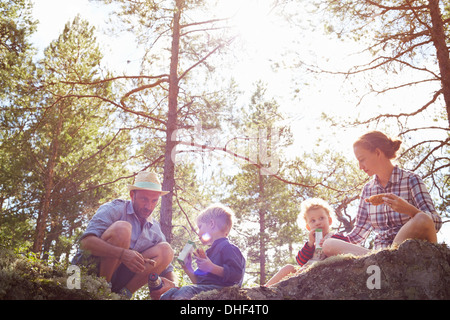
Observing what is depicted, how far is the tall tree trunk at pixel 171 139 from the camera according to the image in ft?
21.6

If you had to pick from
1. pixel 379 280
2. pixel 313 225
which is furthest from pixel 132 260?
pixel 379 280

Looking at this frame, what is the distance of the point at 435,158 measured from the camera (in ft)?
22.0

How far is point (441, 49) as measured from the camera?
593 cm

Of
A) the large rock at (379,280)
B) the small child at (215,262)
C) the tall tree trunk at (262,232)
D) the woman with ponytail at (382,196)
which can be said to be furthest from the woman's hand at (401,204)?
the tall tree trunk at (262,232)

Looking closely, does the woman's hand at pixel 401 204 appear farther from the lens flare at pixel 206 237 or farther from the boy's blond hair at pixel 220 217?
the lens flare at pixel 206 237

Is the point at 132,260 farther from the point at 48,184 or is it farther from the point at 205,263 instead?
the point at 48,184

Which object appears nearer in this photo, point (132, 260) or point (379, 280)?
point (379, 280)

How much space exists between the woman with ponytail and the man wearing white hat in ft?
5.28

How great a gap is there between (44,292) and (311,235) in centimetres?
236

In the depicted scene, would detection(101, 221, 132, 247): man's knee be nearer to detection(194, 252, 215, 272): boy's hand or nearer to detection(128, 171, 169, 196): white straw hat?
detection(128, 171, 169, 196): white straw hat

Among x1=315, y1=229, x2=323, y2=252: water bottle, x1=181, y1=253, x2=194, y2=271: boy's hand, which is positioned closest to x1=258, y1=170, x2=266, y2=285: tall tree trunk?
x1=315, y1=229, x2=323, y2=252: water bottle

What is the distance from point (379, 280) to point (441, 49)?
5197 mm

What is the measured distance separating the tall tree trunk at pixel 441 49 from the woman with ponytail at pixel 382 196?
3.51 metres

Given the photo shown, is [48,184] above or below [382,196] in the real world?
above
